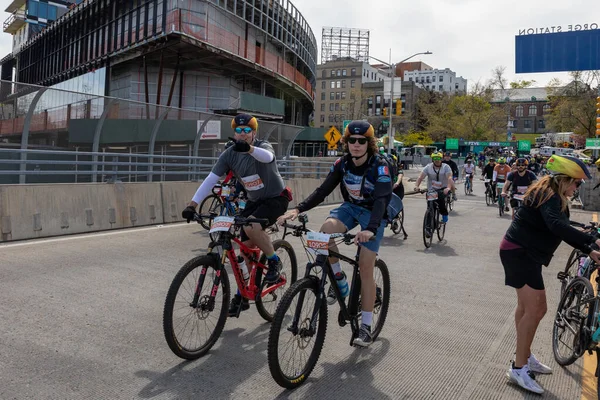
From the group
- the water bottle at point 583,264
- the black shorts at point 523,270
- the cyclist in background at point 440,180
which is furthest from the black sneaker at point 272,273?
A: the cyclist in background at point 440,180

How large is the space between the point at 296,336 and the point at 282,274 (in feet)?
4.83

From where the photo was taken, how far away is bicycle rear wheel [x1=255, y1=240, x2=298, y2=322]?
191 inches

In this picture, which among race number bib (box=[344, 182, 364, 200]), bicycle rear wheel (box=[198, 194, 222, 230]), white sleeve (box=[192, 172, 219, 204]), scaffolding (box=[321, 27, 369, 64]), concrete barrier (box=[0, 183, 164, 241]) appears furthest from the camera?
scaffolding (box=[321, 27, 369, 64])

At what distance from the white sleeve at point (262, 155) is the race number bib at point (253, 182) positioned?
31 centimetres

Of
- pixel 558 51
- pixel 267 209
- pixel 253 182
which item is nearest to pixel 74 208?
pixel 253 182

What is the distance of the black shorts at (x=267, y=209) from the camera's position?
4820 mm

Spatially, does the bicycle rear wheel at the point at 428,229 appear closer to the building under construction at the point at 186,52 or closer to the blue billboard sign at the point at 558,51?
the blue billboard sign at the point at 558,51

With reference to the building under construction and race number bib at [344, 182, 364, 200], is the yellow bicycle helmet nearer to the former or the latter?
race number bib at [344, 182, 364, 200]

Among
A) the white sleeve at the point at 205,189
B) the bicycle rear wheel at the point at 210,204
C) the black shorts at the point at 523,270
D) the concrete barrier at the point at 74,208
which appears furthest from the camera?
the bicycle rear wheel at the point at 210,204

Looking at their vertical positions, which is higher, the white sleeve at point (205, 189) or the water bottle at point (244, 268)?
the white sleeve at point (205, 189)

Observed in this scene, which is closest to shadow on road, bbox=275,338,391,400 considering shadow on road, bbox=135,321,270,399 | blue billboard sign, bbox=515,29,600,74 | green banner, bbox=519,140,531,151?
shadow on road, bbox=135,321,270,399

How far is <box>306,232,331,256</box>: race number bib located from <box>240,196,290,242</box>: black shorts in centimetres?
121

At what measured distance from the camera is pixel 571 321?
4039 millimetres

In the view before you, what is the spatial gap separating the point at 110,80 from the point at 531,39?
28.2 m
